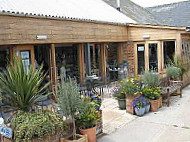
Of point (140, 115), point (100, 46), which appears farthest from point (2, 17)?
point (100, 46)

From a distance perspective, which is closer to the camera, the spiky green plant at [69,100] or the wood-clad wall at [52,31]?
the spiky green plant at [69,100]

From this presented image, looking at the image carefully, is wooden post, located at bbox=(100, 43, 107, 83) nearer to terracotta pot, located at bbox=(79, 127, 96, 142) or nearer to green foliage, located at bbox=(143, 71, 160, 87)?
green foliage, located at bbox=(143, 71, 160, 87)

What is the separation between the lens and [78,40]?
953 centimetres

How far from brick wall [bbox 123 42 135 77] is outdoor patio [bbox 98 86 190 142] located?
4.89 m

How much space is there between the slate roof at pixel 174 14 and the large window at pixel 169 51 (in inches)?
246

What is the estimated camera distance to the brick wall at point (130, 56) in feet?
40.9

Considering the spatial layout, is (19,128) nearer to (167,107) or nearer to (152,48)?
(167,107)

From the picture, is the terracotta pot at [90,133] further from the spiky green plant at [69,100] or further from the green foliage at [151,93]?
the green foliage at [151,93]

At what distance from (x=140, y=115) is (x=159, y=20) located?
1469 centimetres

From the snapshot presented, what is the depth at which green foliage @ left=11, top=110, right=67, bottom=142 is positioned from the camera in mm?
3926

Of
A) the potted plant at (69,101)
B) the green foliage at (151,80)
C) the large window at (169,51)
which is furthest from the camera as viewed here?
the large window at (169,51)

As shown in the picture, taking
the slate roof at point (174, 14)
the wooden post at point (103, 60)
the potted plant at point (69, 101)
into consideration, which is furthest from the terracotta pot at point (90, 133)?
the slate roof at point (174, 14)

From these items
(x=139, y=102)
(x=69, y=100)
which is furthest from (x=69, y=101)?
(x=139, y=102)

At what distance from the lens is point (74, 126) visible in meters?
4.59
